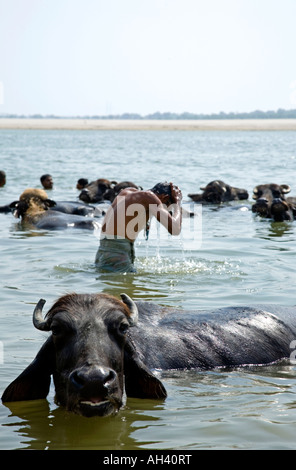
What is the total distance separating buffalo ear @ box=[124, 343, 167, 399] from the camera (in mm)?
5398

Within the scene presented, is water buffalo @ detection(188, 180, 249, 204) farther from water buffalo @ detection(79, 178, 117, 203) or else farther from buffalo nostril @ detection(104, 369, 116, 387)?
buffalo nostril @ detection(104, 369, 116, 387)

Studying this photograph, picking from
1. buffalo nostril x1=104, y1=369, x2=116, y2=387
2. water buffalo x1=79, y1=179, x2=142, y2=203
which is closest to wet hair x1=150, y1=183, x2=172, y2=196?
buffalo nostril x1=104, y1=369, x2=116, y2=387

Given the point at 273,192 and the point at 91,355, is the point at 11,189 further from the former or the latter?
the point at 91,355

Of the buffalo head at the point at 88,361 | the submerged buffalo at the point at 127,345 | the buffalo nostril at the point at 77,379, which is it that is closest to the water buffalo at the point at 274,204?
the submerged buffalo at the point at 127,345

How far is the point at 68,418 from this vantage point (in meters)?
5.44

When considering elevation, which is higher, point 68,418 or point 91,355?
point 91,355

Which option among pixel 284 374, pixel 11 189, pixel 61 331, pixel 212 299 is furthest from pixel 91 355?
pixel 11 189

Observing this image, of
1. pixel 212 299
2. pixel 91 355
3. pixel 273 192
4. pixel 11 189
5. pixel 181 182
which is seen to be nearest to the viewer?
pixel 91 355

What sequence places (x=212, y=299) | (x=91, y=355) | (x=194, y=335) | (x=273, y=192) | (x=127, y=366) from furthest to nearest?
(x=273, y=192), (x=212, y=299), (x=194, y=335), (x=127, y=366), (x=91, y=355)

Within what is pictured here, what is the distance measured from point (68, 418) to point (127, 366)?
55 centimetres

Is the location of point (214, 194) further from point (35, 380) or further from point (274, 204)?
point (35, 380)

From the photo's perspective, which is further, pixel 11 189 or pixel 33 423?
pixel 11 189

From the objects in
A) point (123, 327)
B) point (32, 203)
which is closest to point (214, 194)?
point (32, 203)

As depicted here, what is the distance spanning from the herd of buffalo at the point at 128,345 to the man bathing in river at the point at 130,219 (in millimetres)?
3576
